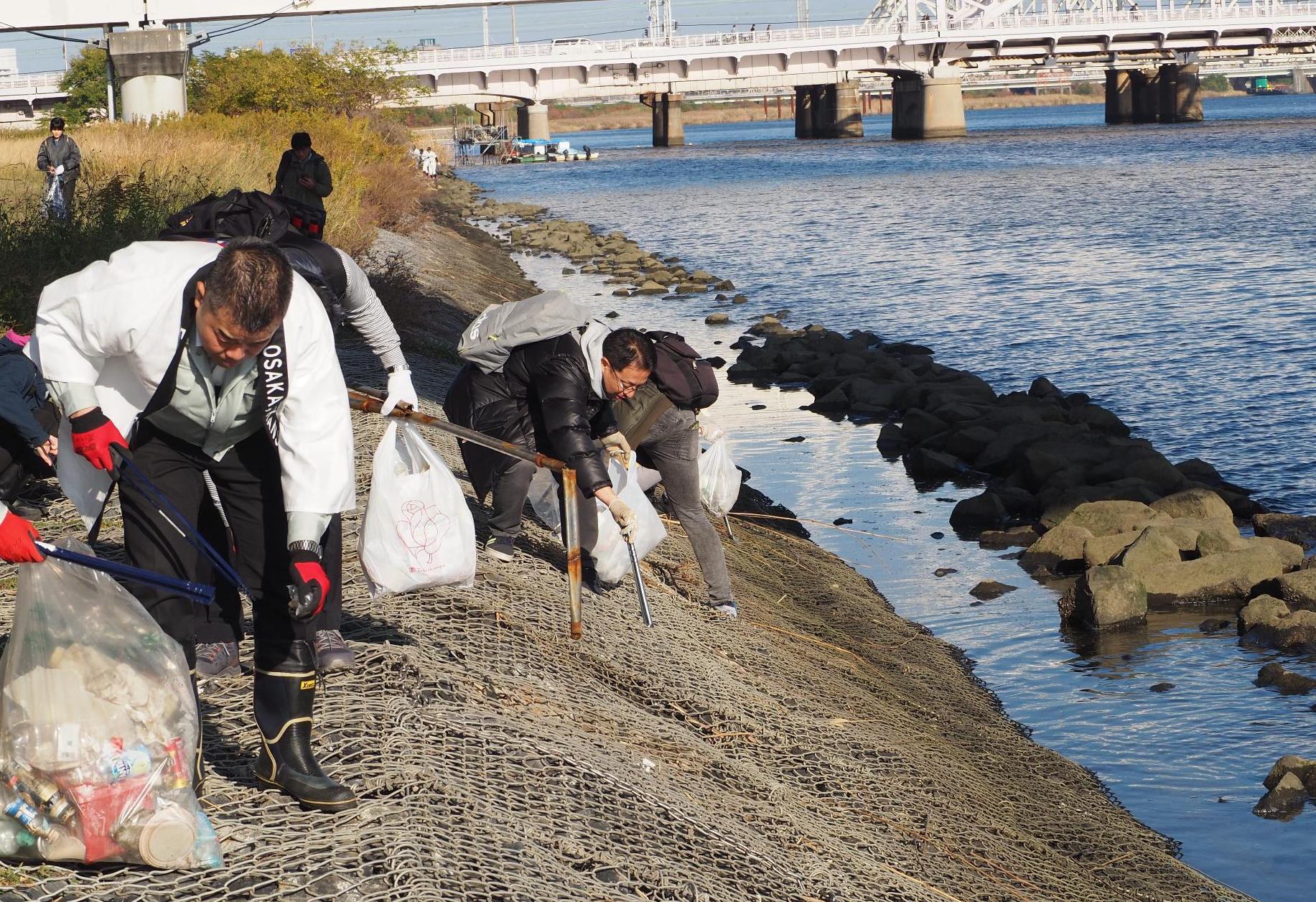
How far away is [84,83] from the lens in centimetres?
6806

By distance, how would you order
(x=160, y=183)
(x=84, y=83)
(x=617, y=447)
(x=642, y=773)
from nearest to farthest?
(x=642, y=773), (x=617, y=447), (x=160, y=183), (x=84, y=83)

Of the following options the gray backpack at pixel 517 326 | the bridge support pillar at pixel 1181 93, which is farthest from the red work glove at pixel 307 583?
the bridge support pillar at pixel 1181 93

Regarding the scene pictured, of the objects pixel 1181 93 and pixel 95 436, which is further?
pixel 1181 93

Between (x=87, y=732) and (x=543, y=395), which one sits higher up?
(x=543, y=395)

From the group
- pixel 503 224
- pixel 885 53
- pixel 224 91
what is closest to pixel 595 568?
pixel 224 91

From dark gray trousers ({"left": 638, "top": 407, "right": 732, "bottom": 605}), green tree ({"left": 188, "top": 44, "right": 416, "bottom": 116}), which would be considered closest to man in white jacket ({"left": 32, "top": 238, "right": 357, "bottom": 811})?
dark gray trousers ({"left": 638, "top": 407, "right": 732, "bottom": 605})

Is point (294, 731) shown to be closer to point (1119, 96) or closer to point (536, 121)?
point (536, 121)

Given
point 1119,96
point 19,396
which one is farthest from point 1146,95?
point 19,396

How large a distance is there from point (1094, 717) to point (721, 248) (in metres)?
34.4

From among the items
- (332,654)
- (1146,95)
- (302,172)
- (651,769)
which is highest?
(1146,95)

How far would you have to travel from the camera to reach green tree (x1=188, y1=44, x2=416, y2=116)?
115 ft

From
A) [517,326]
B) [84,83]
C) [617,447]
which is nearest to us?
[517,326]

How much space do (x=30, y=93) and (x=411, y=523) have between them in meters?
79.3

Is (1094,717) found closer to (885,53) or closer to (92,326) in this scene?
(92,326)
